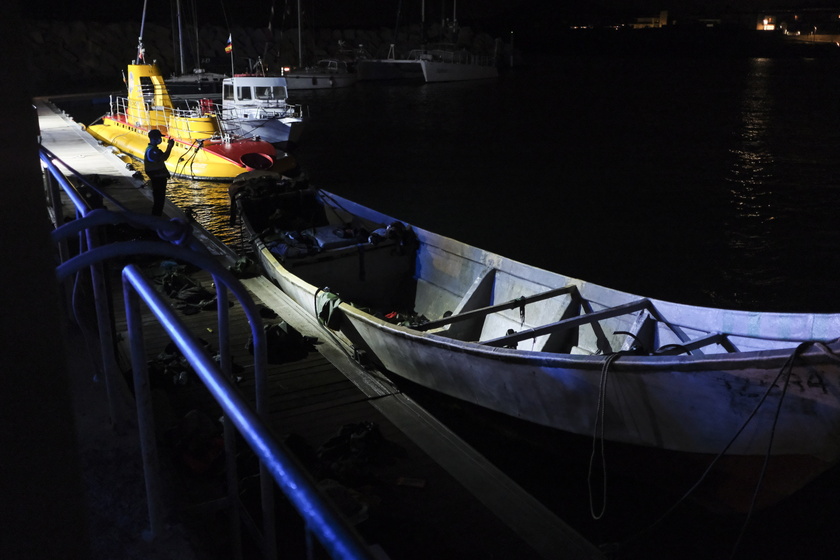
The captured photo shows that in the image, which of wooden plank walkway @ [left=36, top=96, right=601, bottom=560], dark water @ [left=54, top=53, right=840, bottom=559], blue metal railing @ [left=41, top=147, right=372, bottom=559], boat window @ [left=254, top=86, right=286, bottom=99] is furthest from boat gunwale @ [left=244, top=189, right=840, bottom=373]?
boat window @ [left=254, top=86, right=286, bottom=99]

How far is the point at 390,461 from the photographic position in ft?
19.4

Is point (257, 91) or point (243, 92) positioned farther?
point (243, 92)

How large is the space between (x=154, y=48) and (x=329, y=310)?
71771mm

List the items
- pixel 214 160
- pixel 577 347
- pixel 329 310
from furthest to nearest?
1. pixel 214 160
2. pixel 329 310
3. pixel 577 347

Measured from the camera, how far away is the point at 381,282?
1080 cm

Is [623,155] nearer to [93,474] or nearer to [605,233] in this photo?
[605,233]

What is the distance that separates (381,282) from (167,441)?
217 inches

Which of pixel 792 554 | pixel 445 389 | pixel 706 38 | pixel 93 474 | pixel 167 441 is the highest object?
pixel 706 38

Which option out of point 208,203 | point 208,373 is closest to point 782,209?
point 208,203

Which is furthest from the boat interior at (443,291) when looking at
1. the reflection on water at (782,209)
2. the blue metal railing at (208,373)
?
the reflection on water at (782,209)

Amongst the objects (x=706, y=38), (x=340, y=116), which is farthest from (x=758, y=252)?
(x=706, y=38)

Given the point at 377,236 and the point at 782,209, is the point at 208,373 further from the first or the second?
the point at 782,209

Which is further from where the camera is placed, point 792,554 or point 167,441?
point 792,554

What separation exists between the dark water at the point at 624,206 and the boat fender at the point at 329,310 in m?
1.50
